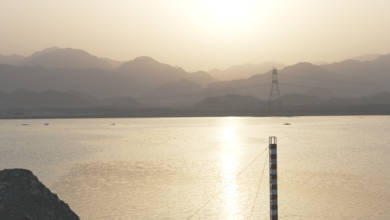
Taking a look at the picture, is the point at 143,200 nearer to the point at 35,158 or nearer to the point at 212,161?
the point at 212,161

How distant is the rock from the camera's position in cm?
1196

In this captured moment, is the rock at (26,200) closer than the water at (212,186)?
Yes

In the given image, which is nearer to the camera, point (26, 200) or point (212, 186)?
point (26, 200)

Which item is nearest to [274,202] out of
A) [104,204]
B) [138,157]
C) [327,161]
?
[104,204]

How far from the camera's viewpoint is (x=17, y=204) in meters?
12.1

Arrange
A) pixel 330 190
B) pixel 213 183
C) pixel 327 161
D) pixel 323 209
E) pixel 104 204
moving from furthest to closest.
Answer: pixel 327 161, pixel 213 183, pixel 330 190, pixel 104 204, pixel 323 209

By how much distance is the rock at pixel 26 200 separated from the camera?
39.2ft

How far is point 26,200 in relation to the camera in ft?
40.4

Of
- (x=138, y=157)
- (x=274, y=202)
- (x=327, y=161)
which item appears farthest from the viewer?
(x=138, y=157)

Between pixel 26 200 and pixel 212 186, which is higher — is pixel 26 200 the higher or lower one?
the higher one

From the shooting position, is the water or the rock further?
the water

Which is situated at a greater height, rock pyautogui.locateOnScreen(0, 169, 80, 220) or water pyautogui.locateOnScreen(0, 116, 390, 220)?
rock pyautogui.locateOnScreen(0, 169, 80, 220)

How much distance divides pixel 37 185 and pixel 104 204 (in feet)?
42.5

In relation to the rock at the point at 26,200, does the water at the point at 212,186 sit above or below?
below
